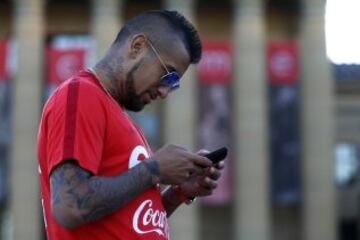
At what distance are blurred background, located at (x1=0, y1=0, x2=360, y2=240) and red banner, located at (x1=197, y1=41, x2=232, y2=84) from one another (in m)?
0.04

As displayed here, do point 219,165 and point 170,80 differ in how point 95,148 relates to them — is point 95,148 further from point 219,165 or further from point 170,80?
point 219,165

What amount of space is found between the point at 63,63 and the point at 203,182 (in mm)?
28825

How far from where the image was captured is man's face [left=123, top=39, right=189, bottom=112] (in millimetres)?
2570

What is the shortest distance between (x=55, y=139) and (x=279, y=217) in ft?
107

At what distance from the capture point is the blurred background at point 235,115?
3158 cm

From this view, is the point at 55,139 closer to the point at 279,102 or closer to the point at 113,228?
the point at 113,228

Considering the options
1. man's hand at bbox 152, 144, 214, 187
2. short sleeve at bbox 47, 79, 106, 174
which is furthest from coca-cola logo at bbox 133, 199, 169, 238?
short sleeve at bbox 47, 79, 106, 174

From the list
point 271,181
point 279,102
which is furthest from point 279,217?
point 279,102

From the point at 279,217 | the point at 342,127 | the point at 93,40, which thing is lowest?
the point at 279,217

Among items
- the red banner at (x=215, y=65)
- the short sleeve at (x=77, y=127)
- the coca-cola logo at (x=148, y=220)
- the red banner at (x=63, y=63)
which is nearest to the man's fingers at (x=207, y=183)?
the coca-cola logo at (x=148, y=220)

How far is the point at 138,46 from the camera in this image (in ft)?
8.54

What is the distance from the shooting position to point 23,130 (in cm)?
3200

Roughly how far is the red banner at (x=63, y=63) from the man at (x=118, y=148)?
2854cm

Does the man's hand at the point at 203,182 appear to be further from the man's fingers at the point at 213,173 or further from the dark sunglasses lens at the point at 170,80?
the dark sunglasses lens at the point at 170,80
